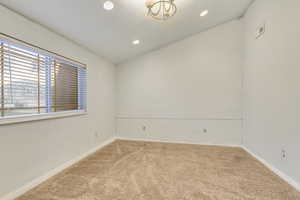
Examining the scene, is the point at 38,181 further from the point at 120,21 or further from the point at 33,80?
the point at 120,21

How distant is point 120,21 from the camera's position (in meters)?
2.38

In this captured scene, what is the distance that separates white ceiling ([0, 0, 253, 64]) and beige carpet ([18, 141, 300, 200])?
7.33ft

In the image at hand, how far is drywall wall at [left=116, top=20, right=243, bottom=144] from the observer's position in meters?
3.56

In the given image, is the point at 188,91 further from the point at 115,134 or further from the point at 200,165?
the point at 115,134

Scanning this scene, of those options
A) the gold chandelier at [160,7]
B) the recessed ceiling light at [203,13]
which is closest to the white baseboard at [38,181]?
the gold chandelier at [160,7]

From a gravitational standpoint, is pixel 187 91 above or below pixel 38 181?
above

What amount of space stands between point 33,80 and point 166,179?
92.0 inches

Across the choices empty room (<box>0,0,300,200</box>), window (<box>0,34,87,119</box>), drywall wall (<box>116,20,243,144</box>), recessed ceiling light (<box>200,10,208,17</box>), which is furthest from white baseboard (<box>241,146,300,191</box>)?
window (<box>0,34,87,119</box>)

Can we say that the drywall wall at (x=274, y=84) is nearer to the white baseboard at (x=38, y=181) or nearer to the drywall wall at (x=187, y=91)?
the drywall wall at (x=187, y=91)

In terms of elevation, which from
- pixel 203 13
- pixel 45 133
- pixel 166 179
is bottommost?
pixel 166 179

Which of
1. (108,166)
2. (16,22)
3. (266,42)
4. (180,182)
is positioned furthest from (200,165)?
(16,22)

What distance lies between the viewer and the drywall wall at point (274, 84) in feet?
6.35

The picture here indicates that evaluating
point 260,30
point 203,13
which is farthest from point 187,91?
point 260,30

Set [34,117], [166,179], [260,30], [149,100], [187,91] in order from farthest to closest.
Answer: [149,100] < [187,91] < [260,30] < [166,179] < [34,117]
